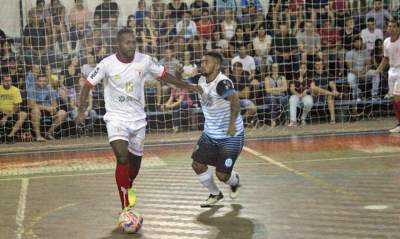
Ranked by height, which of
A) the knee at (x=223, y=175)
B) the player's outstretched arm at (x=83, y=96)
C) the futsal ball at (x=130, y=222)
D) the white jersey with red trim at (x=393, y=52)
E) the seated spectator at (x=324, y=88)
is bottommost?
the futsal ball at (x=130, y=222)

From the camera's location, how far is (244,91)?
13.8 metres

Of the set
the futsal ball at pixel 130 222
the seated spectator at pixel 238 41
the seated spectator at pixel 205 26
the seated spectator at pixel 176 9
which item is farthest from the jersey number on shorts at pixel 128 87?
the seated spectator at pixel 176 9

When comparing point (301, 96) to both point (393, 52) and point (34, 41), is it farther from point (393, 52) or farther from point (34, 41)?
point (34, 41)

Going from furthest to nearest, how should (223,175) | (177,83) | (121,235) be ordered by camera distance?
(223,175), (177,83), (121,235)

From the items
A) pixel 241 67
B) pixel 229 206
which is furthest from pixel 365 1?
pixel 229 206

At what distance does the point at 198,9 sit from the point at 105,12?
7.08 feet

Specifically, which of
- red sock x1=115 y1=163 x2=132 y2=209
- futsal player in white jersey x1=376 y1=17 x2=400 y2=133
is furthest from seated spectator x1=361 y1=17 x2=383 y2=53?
red sock x1=115 y1=163 x2=132 y2=209

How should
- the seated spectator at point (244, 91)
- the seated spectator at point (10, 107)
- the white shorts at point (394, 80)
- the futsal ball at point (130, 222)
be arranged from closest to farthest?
the futsal ball at point (130, 222)
the white shorts at point (394, 80)
the seated spectator at point (10, 107)
the seated spectator at point (244, 91)

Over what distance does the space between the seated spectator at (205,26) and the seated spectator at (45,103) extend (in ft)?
11.8


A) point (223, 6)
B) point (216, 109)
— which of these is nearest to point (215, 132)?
point (216, 109)

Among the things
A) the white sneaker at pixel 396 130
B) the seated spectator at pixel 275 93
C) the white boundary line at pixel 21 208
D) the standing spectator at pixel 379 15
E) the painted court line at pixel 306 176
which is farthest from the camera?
the standing spectator at pixel 379 15

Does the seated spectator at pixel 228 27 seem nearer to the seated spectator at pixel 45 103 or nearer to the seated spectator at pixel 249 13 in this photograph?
the seated spectator at pixel 249 13

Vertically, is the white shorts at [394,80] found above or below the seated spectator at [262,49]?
below

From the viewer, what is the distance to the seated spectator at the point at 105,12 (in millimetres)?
14031
